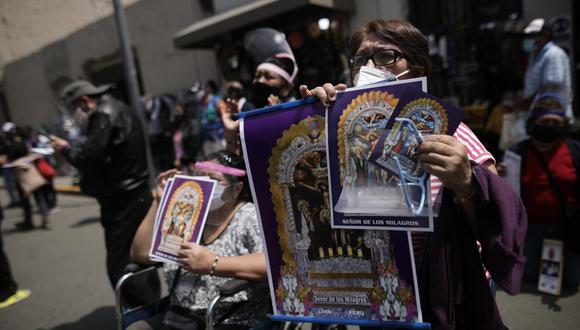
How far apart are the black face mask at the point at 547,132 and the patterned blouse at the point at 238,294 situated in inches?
93.5

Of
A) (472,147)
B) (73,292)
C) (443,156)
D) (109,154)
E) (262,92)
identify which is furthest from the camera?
(73,292)

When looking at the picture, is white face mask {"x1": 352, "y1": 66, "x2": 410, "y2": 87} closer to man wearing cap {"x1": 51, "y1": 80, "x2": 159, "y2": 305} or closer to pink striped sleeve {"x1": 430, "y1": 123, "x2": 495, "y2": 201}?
pink striped sleeve {"x1": 430, "y1": 123, "x2": 495, "y2": 201}

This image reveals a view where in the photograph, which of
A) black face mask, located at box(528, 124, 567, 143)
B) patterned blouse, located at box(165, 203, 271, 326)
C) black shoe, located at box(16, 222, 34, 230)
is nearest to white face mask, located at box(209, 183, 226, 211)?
patterned blouse, located at box(165, 203, 271, 326)

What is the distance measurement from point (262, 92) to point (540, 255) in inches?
101

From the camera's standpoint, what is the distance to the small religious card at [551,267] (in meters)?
2.98

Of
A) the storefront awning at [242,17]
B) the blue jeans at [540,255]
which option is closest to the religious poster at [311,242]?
the blue jeans at [540,255]

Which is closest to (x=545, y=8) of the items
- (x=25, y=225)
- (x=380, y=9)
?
(x=380, y=9)

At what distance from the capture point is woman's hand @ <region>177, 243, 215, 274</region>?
1737 millimetres

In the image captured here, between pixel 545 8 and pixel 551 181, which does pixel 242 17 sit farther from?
pixel 551 181

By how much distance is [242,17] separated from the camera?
7102mm

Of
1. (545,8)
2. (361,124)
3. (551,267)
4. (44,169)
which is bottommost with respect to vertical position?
(551,267)

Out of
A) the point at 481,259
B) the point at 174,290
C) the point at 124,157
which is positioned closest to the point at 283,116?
the point at 481,259

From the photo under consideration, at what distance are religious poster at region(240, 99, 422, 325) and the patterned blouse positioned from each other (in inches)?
27.2

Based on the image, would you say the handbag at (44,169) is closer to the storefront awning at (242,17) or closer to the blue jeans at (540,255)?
the storefront awning at (242,17)
